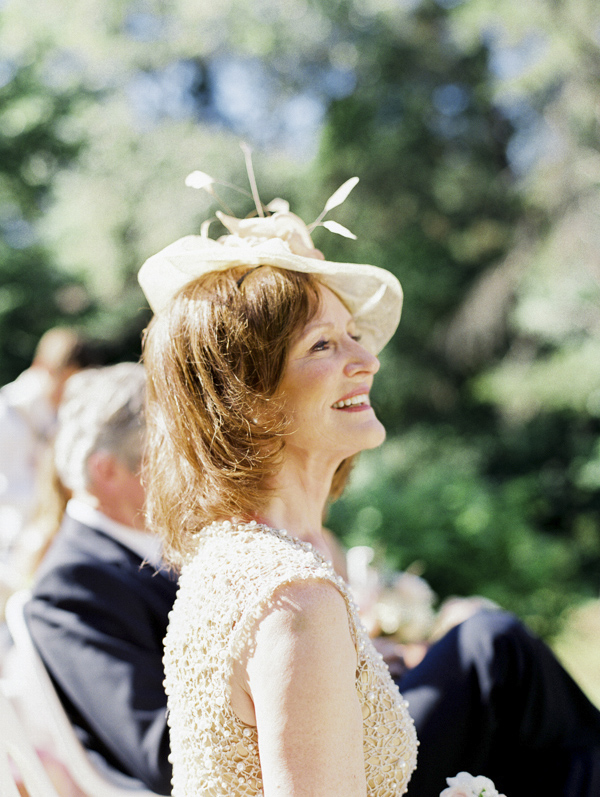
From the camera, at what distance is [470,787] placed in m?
1.36

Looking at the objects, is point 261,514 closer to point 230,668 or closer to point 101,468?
point 230,668

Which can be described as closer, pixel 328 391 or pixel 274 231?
pixel 328 391

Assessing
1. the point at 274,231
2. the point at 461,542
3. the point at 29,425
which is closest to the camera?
the point at 274,231

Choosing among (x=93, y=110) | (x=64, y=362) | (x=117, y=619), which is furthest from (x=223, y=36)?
(x=117, y=619)

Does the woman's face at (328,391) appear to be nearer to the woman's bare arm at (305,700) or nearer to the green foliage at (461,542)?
the woman's bare arm at (305,700)

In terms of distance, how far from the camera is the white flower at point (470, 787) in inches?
52.7

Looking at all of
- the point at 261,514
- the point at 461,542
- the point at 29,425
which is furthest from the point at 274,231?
the point at 461,542

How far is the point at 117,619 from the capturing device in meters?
1.80

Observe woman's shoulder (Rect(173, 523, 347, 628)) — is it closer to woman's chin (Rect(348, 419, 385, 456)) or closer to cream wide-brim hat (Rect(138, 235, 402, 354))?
woman's chin (Rect(348, 419, 385, 456))

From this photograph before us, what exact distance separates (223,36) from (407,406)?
681 centimetres

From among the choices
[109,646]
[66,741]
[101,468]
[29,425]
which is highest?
[101,468]

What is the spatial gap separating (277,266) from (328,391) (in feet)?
0.89

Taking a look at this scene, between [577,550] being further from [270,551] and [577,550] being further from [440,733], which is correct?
[270,551]

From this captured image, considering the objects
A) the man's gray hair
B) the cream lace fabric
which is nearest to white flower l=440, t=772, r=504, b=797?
the cream lace fabric
